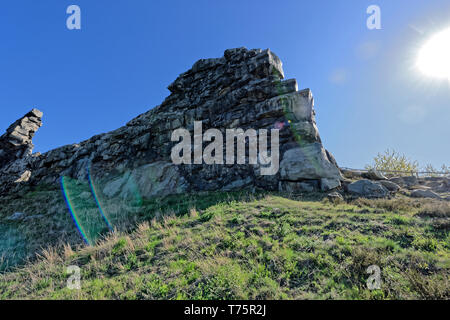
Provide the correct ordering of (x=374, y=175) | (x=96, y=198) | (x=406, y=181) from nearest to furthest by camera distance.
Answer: (x=374, y=175)
(x=406, y=181)
(x=96, y=198)

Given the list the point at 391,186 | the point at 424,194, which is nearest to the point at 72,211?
the point at 391,186

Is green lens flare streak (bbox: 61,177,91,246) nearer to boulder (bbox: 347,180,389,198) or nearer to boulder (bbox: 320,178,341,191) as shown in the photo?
boulder (bbox: 320,178,341,191)

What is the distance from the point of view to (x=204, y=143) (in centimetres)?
2020

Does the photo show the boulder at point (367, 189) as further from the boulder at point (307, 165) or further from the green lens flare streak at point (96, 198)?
the green lens flare streak at point (96, 198)

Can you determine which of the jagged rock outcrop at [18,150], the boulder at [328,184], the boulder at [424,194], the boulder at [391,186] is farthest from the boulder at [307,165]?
the jagged rock outcrop at [18,150]

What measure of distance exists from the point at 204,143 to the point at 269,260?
52.0 feet

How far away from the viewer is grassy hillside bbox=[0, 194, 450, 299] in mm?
4363

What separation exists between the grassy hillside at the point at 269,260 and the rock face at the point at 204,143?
6449 mm

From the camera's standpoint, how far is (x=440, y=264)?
4555 mm

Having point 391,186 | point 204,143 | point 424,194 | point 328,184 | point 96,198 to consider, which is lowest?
point 96,198

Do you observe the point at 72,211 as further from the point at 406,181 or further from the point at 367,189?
the point at 406,181

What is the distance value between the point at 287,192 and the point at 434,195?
30.4 feet

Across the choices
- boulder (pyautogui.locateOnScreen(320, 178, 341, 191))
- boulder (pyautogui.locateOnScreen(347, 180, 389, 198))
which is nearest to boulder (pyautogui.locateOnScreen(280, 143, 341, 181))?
boulder (pyautogui.locateOnScreen(320, 178, 341, 191))

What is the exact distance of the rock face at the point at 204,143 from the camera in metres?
15.6
